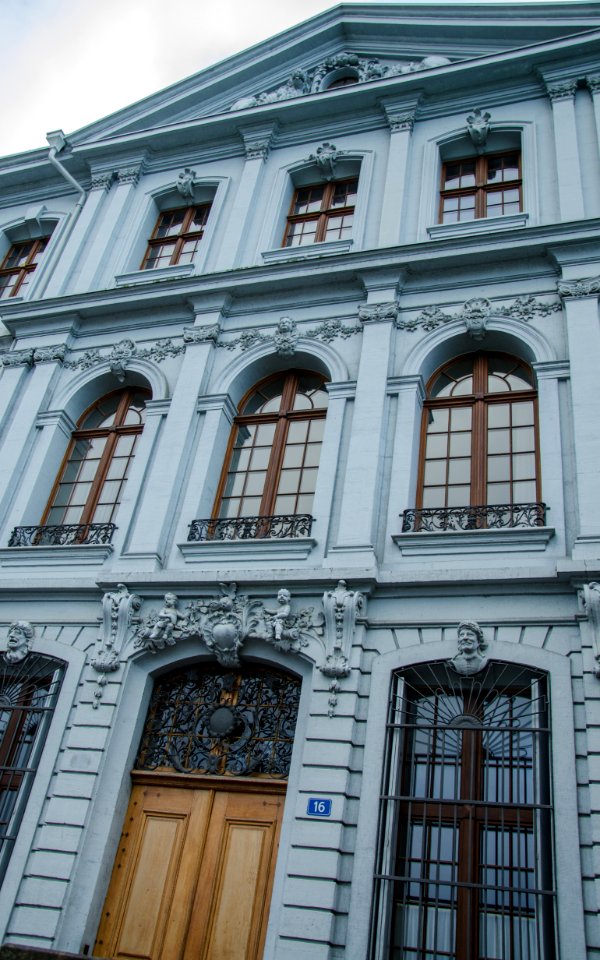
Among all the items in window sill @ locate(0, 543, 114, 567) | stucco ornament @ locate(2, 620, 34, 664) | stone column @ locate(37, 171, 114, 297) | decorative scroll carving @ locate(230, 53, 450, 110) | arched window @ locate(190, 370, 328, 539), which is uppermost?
decorative scroll carving @ locate(230, 53, 450, 110)

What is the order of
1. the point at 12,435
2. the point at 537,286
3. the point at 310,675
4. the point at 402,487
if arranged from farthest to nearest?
the point at 12,435 < the point at 537,286 < the point at 402,487 < the point at 310,675

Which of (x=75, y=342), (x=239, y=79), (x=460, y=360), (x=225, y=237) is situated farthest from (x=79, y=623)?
(x=239, y=79)

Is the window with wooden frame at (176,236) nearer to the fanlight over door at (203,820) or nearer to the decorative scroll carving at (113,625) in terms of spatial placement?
the decorative scroll carving at (113,625)

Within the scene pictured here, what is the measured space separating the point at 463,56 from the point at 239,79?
4807 millimetres

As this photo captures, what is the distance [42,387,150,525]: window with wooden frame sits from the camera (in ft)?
42.3

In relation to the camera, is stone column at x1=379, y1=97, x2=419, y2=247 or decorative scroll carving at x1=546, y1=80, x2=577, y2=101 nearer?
stone column at x1=379, y1=97, x2=419, y2=247

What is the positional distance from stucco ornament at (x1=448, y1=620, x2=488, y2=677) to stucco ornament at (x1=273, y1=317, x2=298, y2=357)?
18.5 feet

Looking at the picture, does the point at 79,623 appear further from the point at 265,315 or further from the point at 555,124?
the point at 555,124

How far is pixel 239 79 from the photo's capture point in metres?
17.8

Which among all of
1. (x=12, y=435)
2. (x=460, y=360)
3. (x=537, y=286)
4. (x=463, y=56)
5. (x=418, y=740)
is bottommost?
(x=418, y=740)

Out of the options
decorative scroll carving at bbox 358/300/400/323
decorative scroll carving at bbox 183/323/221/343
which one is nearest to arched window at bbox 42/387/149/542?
decorative scroll carving at bbox 183/323/221/343

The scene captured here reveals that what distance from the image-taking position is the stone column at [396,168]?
1382 centimetres

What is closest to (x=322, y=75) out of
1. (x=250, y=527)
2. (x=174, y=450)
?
(x=174, y=450)

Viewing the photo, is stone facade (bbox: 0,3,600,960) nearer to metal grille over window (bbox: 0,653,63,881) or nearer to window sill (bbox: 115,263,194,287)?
window sill (bbox: 115,263,194,287)
